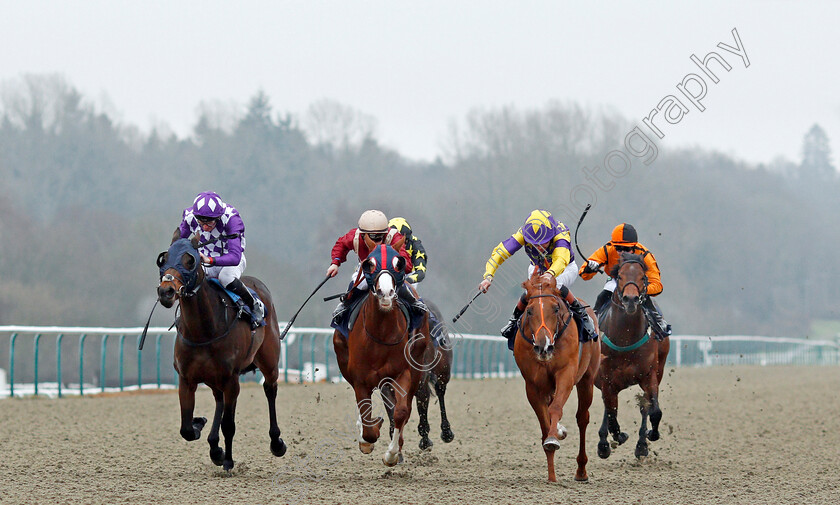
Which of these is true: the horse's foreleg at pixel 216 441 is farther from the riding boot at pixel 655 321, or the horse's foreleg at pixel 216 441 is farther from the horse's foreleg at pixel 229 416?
the riding boot at pixel 655 321

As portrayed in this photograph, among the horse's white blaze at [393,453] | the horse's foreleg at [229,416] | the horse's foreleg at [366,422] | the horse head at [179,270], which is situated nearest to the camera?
the horse head at [179,270]

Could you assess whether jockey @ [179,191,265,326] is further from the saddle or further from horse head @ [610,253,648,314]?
horse head @ [610,253,648,314]

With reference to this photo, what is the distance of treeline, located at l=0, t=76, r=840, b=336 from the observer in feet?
105

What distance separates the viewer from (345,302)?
7.93 m

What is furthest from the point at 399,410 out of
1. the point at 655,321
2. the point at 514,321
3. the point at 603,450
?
the point at 655,321

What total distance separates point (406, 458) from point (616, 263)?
2.50m

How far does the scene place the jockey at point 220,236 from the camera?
7.75 meters

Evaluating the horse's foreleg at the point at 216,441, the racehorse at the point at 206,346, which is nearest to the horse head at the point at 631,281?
the racehorse at the point at 206,346

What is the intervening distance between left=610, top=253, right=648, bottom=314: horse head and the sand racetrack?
1.27 metres

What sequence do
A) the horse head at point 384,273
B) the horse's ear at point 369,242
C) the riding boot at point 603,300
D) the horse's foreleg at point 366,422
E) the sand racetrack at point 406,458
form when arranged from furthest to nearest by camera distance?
the riding boot at point 603,300
the horse's ear at point 369,242
the horse's foreleg at point 366,422
the horse head at point 384,273
the sand racetrack at point 406,458

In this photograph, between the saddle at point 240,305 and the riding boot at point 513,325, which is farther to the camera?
the riding boot at point 513,325

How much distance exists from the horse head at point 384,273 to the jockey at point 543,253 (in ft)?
2.98

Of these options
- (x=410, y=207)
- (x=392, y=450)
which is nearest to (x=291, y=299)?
(x=410, y=207)

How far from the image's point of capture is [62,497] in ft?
20.6
